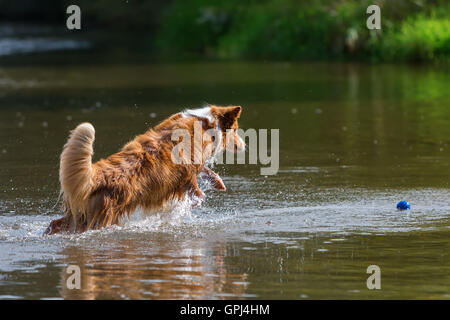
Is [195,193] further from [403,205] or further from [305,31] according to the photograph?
[305,31]

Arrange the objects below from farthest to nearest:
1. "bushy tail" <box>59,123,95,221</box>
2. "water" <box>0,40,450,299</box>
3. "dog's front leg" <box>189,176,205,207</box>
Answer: "dog's front leg" <box>189,176,205,207</box> → "bushy tail" <box>59,123,95,221</box> → "water" <box>0,40,450,299</box>

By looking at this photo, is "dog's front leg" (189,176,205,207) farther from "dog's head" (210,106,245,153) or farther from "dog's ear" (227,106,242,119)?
"dog's ear" (227,106,242,119)

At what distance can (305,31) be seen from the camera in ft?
99.4

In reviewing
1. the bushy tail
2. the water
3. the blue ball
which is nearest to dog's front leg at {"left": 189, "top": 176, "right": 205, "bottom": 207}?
the water

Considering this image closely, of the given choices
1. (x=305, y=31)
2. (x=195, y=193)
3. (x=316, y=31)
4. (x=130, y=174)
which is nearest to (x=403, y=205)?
(x=195, y=193)

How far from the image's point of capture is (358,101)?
61.7 feet

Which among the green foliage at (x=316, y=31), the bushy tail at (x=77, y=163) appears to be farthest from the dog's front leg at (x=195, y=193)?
the green foliage at (x=316, y=31)

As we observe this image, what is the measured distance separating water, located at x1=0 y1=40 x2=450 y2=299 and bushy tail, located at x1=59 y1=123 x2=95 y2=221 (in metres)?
0.57

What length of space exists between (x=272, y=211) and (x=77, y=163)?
2.57 m

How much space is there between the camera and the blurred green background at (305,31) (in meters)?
26.9

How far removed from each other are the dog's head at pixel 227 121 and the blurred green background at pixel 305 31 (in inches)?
693

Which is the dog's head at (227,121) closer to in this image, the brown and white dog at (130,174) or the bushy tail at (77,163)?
the brown and white dog at (130,174)

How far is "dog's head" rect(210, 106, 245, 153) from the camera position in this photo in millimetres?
9297
